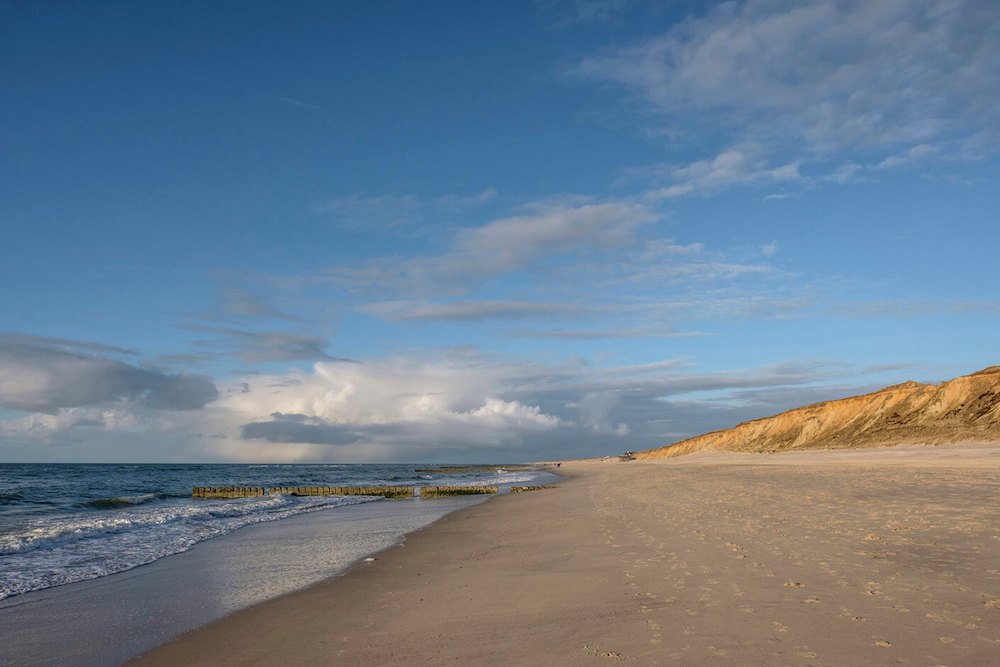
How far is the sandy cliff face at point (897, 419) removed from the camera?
52.7 metres

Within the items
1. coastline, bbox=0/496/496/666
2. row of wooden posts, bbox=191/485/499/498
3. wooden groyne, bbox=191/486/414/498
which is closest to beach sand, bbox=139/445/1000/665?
coastline, bbox=0/496/496/666

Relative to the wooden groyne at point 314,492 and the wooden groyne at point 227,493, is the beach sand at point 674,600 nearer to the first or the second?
the wooden groyne at point 314,492

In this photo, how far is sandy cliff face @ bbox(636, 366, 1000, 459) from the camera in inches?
2076

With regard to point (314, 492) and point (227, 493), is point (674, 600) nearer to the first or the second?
point (314, 492)

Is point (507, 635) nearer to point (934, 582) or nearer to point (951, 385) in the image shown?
point (934, 582)

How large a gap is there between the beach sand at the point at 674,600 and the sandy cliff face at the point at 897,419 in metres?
43.8

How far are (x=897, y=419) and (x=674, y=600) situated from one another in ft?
217

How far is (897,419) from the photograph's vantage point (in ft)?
206

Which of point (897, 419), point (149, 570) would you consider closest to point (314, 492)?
point (149, 570)

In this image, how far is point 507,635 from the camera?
7.95 metres

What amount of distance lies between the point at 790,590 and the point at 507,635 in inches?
170

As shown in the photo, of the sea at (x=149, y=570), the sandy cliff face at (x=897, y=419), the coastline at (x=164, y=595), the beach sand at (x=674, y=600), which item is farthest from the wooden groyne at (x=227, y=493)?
the sandy cliff face at (x=897, y=419)

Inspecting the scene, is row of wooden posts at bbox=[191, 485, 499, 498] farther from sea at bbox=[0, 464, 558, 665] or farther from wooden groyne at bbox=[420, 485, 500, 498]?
sea at bbox=[0, 464, 558, 665]

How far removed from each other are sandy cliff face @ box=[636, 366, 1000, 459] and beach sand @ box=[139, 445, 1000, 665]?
43.8m
